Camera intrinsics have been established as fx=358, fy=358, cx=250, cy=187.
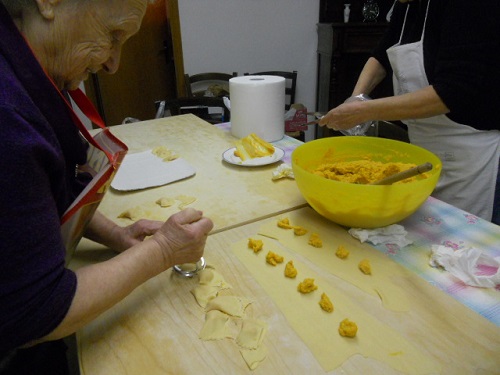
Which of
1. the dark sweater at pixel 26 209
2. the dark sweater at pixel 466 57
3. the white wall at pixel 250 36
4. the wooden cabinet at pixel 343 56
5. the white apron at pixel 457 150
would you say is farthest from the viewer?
the white wall at pixel 250 36

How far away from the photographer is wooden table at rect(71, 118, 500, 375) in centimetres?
53

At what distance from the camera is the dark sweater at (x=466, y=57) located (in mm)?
964

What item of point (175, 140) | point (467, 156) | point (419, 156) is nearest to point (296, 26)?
point (175, 140)

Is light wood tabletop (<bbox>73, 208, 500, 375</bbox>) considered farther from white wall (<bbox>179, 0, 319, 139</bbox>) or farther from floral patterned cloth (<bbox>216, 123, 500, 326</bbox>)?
white wall (<bbox>179, 0, 319, 139</bbox>)

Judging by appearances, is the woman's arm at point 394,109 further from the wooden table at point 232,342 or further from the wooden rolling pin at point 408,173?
the wooden table at point 232,342

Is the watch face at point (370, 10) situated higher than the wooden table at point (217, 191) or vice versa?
the watch face at point (370, 10)

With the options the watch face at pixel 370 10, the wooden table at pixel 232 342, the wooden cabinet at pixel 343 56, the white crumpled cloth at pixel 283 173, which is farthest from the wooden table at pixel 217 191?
the watch face at pixel 370 10

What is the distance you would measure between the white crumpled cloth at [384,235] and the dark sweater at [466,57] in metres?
0.48

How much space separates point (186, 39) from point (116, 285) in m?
3.07

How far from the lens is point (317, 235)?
84cm

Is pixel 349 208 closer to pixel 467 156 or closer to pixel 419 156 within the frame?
pixel 419 156

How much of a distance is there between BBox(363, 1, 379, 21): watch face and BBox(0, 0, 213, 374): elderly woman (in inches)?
127

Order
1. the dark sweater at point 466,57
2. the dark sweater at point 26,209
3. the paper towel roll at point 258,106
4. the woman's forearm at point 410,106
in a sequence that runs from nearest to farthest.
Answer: the dark sweater at point 26,209 → the dark sweater at point 466,57 → the woman's forearm at point 410,106 → the paper towel roll at point 258,106

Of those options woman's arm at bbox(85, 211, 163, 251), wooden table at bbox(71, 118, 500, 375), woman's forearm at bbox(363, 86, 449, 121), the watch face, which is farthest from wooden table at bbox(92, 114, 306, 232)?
the watch face
